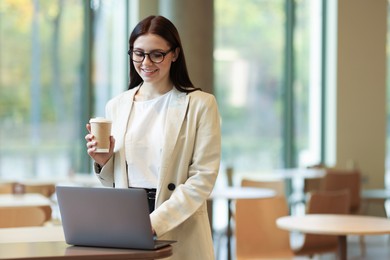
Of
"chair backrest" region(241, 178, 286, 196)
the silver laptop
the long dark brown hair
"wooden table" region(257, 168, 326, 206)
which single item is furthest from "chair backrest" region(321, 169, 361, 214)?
the silver laptop

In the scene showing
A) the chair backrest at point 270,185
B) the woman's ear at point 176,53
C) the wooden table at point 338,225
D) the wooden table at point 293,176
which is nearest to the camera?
the woman's ear at point 176,53

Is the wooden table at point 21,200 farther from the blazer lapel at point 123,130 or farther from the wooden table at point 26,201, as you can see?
the blazer lapel at point 123,130

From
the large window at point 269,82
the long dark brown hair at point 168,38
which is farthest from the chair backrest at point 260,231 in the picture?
the large window at point 269,82

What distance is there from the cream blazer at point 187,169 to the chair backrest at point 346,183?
663 cm

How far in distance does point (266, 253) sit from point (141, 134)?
260 centimetres

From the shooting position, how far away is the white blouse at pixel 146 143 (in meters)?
3.06

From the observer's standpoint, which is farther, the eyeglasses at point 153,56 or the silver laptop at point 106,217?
the eyeglasses at point 153,56

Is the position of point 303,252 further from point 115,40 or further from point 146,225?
point 115,40

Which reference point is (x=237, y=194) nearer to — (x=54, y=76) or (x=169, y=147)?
(x=54, y=76)

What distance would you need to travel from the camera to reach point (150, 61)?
303 centimetres

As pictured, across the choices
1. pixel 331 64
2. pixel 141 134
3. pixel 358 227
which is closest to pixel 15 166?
pixel 331 64

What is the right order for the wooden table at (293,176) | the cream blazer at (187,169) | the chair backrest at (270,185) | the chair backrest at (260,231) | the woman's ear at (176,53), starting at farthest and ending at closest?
1. the wooden table at (293,176)
2. the chair backrest at (270,185)
3. the chair backrest at (260,231)
4. the woman's ear at (176,53)
5. the cream blazer at (187,169)

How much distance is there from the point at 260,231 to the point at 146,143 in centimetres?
251

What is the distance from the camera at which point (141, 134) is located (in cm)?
309
